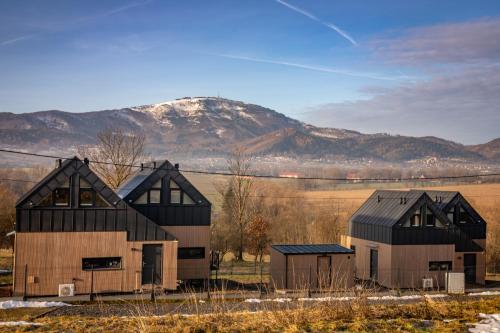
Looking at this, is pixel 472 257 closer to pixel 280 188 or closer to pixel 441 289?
pixel 441 289

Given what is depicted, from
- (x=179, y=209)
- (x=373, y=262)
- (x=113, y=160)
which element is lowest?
(x=373, y=262)

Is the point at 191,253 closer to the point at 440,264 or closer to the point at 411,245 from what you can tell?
the point at 411,245

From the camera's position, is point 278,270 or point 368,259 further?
point 368,259

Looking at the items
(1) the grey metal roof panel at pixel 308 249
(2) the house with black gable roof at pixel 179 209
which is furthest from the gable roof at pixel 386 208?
(2) the house with black gable roof at pixel 179 209

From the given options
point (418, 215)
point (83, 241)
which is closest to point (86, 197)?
point (83, 241)

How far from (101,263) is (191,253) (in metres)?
5.72

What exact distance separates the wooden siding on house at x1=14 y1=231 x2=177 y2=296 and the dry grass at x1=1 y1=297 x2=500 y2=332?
9.56 metres

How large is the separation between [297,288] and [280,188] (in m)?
59.4

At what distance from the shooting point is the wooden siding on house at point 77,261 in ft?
75.2

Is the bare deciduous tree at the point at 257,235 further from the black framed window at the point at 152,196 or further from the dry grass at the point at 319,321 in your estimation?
the dry grass at the point at 319,321

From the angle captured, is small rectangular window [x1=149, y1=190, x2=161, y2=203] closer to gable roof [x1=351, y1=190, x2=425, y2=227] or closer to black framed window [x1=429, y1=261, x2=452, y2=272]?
gable roof [x1=351, y1=190, x2=425, y2=227]

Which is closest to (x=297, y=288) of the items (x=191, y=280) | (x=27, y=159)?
(x=191, y=280)

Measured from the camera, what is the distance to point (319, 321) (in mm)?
12109

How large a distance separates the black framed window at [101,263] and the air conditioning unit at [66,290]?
0.95 metres
